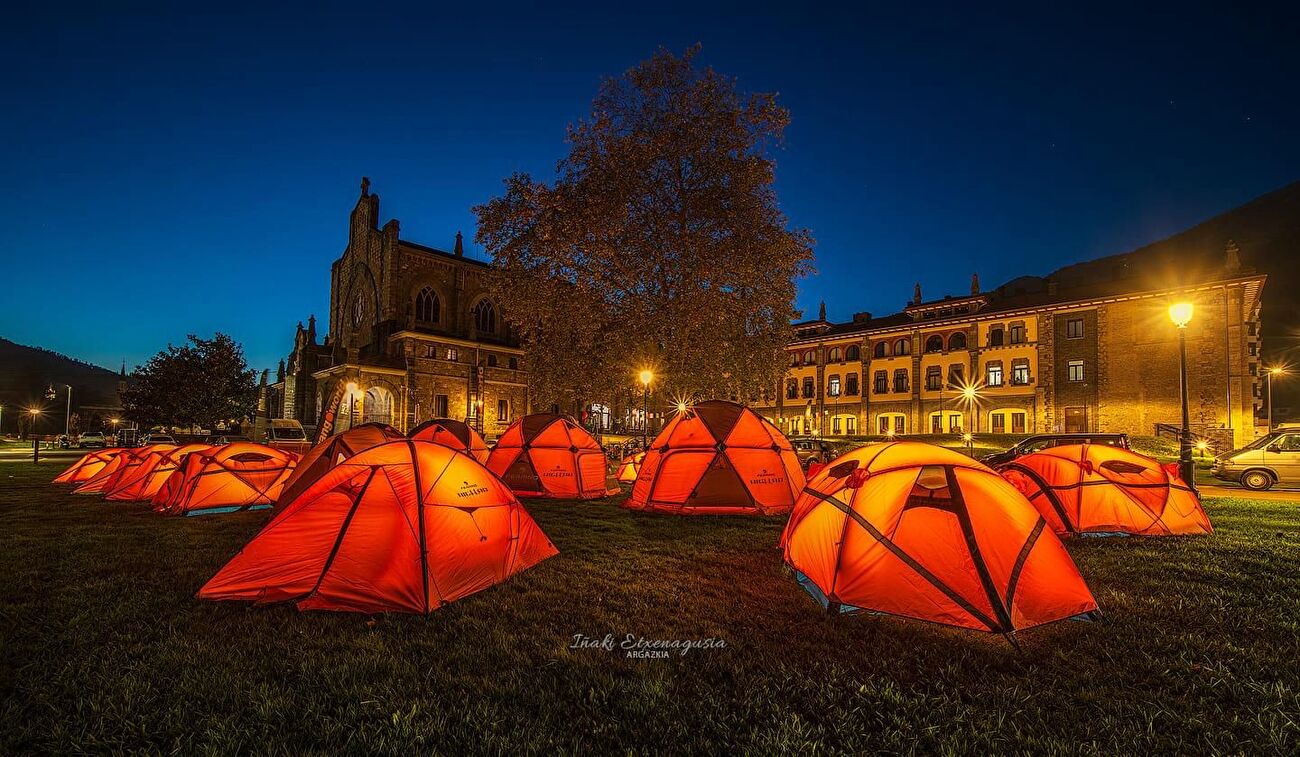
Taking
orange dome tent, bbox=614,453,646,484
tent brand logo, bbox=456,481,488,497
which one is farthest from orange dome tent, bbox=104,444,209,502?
orange dome tent, bbox=614,453,646,484

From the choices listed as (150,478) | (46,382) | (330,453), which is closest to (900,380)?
(330,453)

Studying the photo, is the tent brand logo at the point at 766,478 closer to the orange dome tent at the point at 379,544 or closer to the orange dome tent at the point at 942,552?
the orange dome tent at the point at 942,552

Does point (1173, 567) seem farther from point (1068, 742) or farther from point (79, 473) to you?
point (79, 473)

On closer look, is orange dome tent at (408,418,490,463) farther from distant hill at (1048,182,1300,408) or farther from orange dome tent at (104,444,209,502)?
distant hill at (1048,182,1300,408)

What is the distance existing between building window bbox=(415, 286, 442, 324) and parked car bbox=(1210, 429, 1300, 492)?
Answer: 162 feet

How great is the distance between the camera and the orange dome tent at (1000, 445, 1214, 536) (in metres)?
9.16

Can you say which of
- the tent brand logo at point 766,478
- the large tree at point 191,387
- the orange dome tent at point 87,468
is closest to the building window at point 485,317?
the large tree at point 191,387

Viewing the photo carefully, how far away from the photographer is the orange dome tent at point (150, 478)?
13.2 meters

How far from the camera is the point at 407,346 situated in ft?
146

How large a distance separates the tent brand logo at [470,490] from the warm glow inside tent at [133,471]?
1205 cm

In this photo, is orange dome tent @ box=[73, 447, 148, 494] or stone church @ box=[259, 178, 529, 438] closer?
orange dome tent @ box=[73, 447, 148, 494]

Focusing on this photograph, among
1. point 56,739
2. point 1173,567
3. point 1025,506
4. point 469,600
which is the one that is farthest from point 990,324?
point 56,739

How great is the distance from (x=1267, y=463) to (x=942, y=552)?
19.3 metres

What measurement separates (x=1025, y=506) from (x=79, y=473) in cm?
2397
